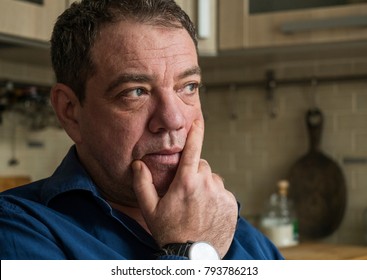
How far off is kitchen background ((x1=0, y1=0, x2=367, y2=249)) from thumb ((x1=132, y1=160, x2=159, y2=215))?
1017 mm

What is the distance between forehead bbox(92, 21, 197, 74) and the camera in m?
1.02

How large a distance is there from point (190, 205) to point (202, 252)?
8 centimetres

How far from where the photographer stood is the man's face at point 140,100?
1015 millimetres

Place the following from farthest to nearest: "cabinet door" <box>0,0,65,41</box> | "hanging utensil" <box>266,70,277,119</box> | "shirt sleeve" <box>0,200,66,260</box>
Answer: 1. "hanging utensil" <box>266,70,277,119</box>
2. "cabinet door" <box>0,0,65,41</box>
3. "shirt sleeve" <box>0,200,66,260</box>

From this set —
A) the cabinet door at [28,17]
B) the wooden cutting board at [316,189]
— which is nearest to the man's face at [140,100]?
the cabinet door at [28,17]

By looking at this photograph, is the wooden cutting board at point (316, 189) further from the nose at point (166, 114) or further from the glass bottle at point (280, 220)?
the nose at point (166, 114)

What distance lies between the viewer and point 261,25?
7.02 ft

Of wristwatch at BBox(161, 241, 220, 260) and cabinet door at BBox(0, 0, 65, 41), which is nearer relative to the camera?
wristwatch at BBox(161, 241, 220, 260)

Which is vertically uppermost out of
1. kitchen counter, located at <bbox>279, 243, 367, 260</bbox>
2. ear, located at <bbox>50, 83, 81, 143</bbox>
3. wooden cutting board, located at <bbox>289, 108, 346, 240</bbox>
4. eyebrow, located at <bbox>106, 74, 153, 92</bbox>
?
eyebrow, located at <bbox>106, 74, 153, 92</bbox>

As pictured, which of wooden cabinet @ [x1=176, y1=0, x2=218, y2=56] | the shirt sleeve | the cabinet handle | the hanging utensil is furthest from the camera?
the hanging utensil

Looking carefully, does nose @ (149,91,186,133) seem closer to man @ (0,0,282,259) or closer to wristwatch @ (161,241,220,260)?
man @ (0,0,282,259)

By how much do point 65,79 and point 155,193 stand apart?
24 cm

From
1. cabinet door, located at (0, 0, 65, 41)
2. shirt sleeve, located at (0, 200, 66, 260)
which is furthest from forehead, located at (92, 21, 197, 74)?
cabinet door, located at (0, 0, 65, 41)

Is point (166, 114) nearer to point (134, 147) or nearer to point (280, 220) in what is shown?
point (134, 147)
